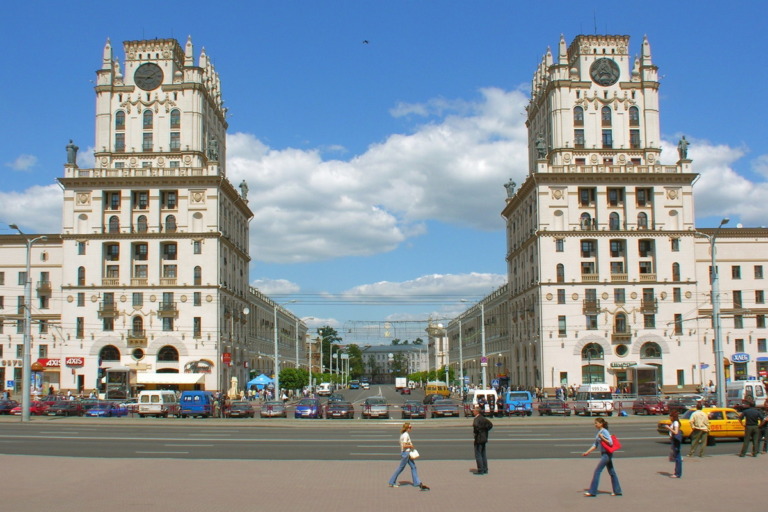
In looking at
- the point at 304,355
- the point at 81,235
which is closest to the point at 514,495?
the point at 81,235

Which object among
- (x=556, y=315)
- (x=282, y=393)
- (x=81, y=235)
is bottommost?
(x=282, y=393)

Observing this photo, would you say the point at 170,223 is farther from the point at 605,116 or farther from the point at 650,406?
the point at 650,406

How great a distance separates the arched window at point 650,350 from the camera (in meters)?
78.2

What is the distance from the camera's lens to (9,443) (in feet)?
98.9

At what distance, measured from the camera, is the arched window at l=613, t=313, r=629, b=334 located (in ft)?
255

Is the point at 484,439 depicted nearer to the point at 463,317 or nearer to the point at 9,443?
the point at 9,443

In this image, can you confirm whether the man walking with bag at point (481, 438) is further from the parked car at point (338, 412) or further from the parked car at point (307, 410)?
the parked car at point (307, 410)

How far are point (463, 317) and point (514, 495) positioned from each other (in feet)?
408

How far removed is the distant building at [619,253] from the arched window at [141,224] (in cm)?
3824

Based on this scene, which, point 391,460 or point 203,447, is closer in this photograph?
point 391,460

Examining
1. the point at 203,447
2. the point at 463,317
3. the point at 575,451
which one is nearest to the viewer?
the point at 575,451

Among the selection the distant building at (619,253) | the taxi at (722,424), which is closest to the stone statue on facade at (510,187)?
the distant building at (619,253)

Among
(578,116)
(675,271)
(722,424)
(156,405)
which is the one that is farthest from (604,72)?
(722,424)

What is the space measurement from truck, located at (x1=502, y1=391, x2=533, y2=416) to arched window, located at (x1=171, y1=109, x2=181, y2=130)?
47651 millimetres
